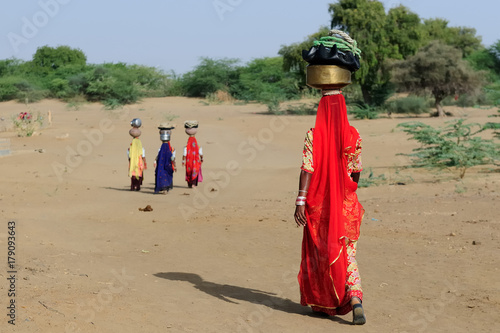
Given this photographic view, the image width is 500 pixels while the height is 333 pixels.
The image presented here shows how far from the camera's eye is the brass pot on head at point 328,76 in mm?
5879

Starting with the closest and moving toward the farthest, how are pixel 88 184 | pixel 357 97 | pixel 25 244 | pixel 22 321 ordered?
pixel 22 321, pixel 25 244, pixel 88 184, pixel 357 97

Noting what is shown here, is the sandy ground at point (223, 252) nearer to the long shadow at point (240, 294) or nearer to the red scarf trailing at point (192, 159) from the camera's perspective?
the long shadow at point (240, 294)

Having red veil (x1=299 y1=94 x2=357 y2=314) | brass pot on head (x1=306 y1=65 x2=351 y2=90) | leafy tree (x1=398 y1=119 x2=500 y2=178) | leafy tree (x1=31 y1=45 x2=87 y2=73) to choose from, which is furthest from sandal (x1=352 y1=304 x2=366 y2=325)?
leafy tree (x1=31 y1=45 x2=87 y2=73)

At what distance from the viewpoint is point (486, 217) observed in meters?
10.9

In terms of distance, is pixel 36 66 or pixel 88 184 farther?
pixel 36 66

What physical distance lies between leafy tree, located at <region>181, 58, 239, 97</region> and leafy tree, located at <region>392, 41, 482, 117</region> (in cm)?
2283

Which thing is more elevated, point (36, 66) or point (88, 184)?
point (36, 66)

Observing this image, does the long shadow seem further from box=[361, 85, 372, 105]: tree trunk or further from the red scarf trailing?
box=[361, 85, 372, 105]: tree trunk

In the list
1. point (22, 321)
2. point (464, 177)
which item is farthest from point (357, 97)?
point (22, 321)

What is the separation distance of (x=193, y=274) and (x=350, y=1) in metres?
31.9

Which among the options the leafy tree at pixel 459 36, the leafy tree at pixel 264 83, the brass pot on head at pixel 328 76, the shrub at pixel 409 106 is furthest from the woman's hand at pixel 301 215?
the leafy tree at pixel 459 36

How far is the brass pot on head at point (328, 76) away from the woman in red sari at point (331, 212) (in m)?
0.08

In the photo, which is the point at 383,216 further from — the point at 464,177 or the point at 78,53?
the point at 78,53

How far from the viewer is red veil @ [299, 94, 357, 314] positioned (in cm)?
583
